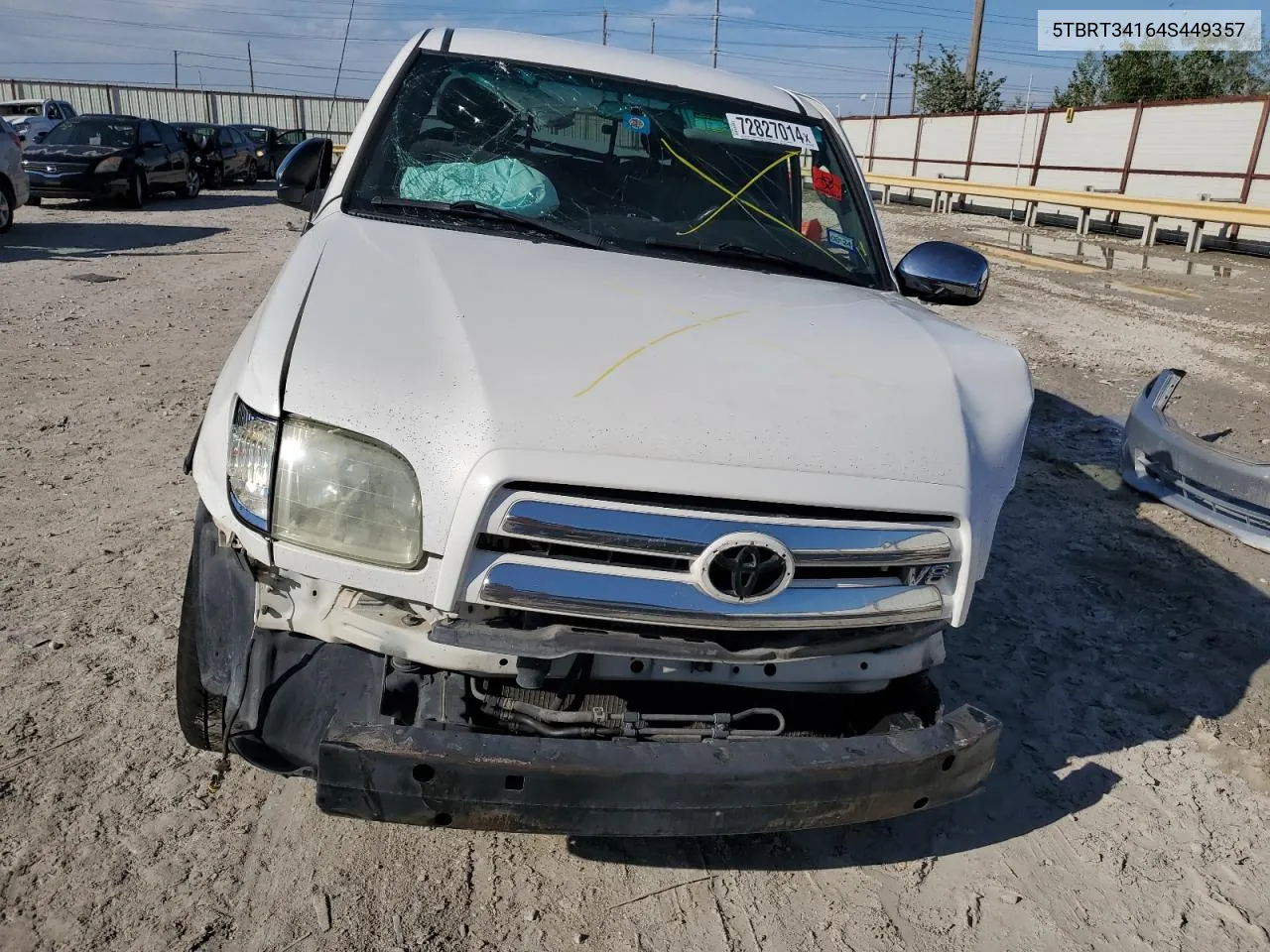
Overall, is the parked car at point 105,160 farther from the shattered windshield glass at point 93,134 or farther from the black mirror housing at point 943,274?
the black mirror housing at point 943,274

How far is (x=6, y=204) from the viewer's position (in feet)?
40.2

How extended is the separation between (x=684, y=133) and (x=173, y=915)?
292 cm

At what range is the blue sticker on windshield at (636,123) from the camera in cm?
355

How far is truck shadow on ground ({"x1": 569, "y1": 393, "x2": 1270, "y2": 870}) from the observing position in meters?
2.66

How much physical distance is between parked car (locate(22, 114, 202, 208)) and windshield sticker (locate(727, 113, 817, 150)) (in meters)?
13.8

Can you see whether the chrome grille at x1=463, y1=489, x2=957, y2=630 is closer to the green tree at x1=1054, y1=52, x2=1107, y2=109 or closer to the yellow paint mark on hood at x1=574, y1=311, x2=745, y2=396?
the yellow paint mark on hood at x1=574, y1=311, x2=745, y2=396

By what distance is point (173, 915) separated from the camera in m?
2.21

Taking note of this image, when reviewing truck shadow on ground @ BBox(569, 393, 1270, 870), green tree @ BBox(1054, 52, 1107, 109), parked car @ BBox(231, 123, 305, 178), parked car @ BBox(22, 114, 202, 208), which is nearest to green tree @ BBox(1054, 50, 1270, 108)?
green tree @ BBox(1054, 52, 1107, 109)

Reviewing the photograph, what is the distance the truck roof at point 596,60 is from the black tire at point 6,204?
10.9 m

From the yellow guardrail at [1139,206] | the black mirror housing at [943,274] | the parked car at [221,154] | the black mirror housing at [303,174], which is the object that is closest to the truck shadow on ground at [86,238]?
the parked car at [221,154]

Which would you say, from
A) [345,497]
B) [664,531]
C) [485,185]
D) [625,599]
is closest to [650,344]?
[664,531]

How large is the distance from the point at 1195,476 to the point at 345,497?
4.74 m

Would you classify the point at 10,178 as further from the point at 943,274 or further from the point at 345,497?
the point at 345,497

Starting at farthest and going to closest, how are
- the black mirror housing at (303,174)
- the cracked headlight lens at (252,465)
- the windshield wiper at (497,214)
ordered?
1. the black mirror housing at (303,174)
2. the windshield wiper at (497,214)
3. the cracked headlight lens at (252,465)
